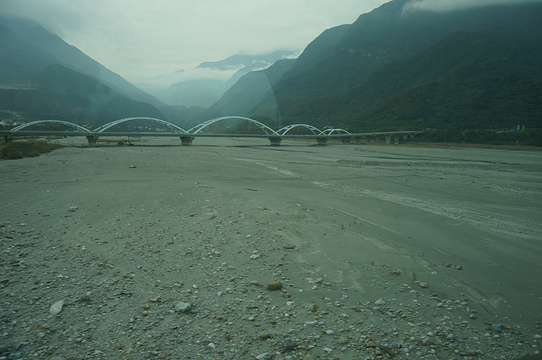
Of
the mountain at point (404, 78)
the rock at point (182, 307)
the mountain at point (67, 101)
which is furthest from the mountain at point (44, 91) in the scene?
the rock at point (182, 307)

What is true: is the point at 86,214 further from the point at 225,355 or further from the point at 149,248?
the point at 225,355

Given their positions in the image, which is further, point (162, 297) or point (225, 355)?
point (162, 297)

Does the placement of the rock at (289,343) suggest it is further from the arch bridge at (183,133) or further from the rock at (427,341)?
the arch bridge at (183,133)

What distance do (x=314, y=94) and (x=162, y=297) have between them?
186162mm

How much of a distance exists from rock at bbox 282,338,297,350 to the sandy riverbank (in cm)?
3

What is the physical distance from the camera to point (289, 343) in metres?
3.34

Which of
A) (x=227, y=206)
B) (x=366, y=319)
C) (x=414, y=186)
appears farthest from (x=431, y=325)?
(x=414, y=186)

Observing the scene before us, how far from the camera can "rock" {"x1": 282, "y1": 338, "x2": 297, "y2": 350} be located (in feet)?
10.9

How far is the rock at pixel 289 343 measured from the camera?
332 centimetres

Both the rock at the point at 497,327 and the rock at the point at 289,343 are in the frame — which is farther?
the rock at the point at 497,327

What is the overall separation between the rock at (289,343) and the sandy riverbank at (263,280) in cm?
3

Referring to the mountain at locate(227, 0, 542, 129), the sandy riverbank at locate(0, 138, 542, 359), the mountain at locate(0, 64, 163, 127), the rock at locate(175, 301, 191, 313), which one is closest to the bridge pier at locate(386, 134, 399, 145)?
the mountain at locate(227, 0, 542, 129)

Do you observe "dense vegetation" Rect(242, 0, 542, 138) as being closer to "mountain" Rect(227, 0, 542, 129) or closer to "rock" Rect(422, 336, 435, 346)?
"mountain" Rect(227, 0, 542, 129)

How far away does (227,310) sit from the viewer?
405 cm
